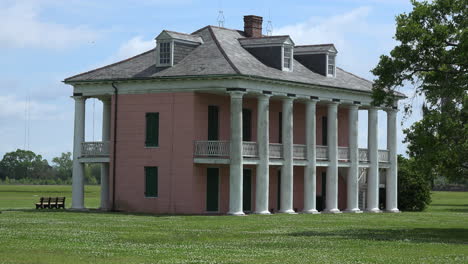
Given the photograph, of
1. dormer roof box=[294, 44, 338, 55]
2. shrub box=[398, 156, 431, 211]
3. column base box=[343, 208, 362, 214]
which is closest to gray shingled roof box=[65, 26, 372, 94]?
dormer roof box=[294, 44, 338, 55]

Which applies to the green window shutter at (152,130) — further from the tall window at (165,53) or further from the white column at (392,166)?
the white column at (392,166)

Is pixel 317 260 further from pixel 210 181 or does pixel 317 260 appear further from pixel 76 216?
pixel 210 181

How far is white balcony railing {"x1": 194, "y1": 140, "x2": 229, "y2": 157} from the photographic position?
52.4 meters

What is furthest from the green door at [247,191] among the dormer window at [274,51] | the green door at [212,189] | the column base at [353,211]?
the column base at [353,211]

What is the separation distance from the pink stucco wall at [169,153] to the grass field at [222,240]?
15.9ft

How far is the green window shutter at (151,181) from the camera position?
175 ft

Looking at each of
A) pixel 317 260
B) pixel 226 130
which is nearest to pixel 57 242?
pixel 317 260

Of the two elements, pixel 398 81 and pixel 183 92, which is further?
pixel 183 92

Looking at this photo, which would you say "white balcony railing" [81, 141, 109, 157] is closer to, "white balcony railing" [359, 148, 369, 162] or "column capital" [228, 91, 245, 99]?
"column capital" [228, 91, 245, 99]

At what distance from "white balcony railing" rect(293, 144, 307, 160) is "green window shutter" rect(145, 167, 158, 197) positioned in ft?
25.6

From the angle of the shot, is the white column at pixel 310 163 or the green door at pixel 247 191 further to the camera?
A: the white column at pixel 310 163

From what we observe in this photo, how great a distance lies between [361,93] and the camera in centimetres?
5997

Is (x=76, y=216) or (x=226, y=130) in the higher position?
(x=226, y=130)

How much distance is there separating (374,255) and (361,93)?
32.4 meters
